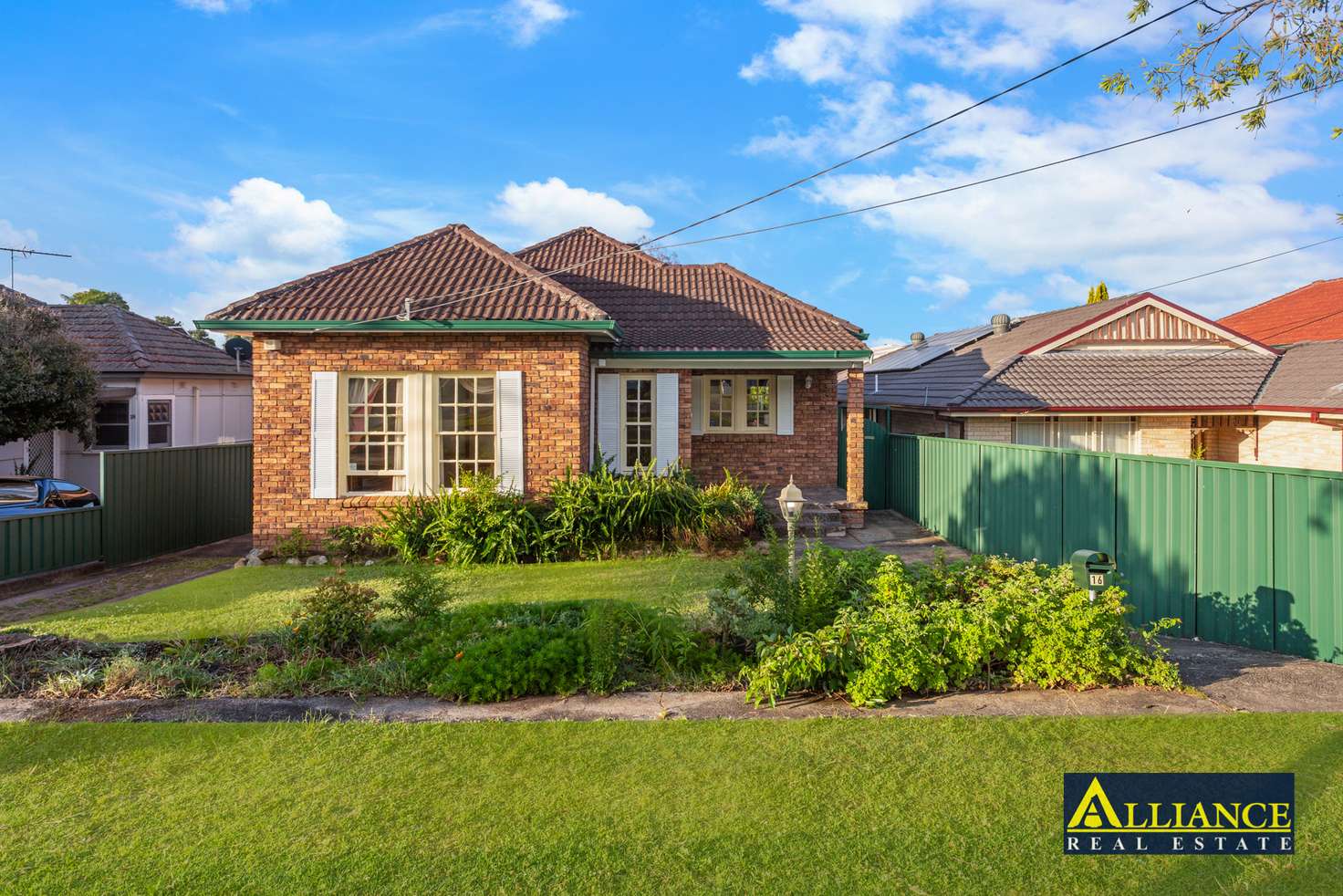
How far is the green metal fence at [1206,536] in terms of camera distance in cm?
646

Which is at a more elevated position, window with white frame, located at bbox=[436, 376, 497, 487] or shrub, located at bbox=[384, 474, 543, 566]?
window with white frame, located at bbox=[436, 376, 497, 487]

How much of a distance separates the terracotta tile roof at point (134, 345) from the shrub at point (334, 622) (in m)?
14.8

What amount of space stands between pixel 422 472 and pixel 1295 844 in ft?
34.8

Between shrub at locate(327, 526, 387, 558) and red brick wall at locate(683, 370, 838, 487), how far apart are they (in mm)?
5966

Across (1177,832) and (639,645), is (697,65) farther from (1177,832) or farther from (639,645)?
(1177,832)

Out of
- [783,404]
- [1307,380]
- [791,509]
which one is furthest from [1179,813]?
[1307,380]

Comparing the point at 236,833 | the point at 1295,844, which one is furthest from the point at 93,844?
the point at 1295,844

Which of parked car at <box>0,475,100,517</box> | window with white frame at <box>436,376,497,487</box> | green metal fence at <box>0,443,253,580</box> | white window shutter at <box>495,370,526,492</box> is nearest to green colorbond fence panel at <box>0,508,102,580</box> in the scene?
green metal fence at <box>0,443,253,580</box>

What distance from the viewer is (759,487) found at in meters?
15.6

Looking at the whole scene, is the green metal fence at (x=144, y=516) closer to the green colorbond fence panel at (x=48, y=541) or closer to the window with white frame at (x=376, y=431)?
the green colorbond fence panel at (x=48, y=541)

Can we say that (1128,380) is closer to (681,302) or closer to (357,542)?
(681,302)

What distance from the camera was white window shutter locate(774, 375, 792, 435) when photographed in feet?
51.3

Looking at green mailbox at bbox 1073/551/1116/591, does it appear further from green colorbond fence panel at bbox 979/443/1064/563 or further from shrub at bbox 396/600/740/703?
green colorbond fence panel at bbox 979/443/1064/563

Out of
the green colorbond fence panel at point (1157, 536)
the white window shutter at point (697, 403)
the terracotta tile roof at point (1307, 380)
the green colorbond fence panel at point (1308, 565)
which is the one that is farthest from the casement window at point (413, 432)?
the terracotta tile roof at point (1307, 380)
